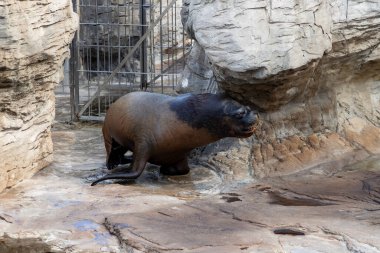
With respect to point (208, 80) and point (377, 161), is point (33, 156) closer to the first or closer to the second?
point (208, 80)

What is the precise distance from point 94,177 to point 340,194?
Result: 2.09 meters

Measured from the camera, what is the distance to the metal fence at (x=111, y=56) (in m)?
9.30

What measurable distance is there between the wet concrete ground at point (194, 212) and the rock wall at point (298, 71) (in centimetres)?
34

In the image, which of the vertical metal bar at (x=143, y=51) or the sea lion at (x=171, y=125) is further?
the vertical metal bar at (x=143, y=51)

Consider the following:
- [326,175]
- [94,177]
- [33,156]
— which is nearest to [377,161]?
[326,175]

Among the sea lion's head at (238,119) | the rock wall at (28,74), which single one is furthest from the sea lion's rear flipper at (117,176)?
the sea lion's head at (238,119)

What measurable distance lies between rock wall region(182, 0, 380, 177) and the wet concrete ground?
0.34m

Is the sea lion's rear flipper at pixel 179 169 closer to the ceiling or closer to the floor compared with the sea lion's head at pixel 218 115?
closer to the floor

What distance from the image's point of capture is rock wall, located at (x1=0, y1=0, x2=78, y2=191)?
5789 mm

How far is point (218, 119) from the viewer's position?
6.52 metres

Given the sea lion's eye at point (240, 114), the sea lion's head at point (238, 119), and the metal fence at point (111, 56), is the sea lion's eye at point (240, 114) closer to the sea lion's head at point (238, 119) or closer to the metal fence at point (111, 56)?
the sea lion's head at point (238, 119)

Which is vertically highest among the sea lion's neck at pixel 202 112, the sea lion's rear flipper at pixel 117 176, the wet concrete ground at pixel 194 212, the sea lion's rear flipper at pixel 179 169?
the sea lion's neck at pixel 202 112

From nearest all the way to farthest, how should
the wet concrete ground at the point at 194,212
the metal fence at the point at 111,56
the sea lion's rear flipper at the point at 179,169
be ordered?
the wet concrete ground at the point at 194,212
the sea lion's rear flipper at the point at 179,169
the metal fence at the point at 111,56

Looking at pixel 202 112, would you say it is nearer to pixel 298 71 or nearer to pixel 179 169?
pixel 179 169
